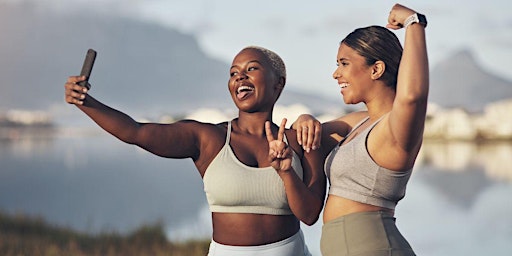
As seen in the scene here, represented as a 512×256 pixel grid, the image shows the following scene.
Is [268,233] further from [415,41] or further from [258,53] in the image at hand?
[415,41]

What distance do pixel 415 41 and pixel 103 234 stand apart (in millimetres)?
9523

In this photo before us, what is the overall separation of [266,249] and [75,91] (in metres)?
1.43

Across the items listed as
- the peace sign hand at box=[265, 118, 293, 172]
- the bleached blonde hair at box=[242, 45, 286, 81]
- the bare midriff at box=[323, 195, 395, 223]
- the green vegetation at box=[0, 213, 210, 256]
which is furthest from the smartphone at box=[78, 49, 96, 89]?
the green vegetation at box=[0, 213, 210, 256]

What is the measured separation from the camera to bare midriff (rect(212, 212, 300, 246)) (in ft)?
14.3

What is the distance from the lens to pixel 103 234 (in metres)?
12.1

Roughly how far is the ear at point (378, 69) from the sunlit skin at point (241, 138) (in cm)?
80

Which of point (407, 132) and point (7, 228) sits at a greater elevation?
point (407, 132)

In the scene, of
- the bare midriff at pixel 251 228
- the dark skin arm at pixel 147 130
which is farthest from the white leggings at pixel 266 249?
the dark skin arm at pixel 147 130

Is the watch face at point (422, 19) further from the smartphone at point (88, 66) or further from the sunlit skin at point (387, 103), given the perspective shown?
the smartphone at point (88, 66)

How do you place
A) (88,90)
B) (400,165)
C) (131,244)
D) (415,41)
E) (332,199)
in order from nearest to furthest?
(415,41) → (400,165) → (332,199) → (88,90) → (131,244)

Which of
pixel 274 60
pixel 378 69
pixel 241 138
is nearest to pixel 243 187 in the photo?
pixel 241 138

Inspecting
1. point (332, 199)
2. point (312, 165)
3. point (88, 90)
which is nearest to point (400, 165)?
point (332, 199)

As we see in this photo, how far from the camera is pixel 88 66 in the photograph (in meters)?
4.30

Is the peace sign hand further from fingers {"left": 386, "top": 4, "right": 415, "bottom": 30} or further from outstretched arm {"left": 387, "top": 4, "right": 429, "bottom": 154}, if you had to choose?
fingers {"left": 386, "top": 4, "right": 415, "bottom": 30}
